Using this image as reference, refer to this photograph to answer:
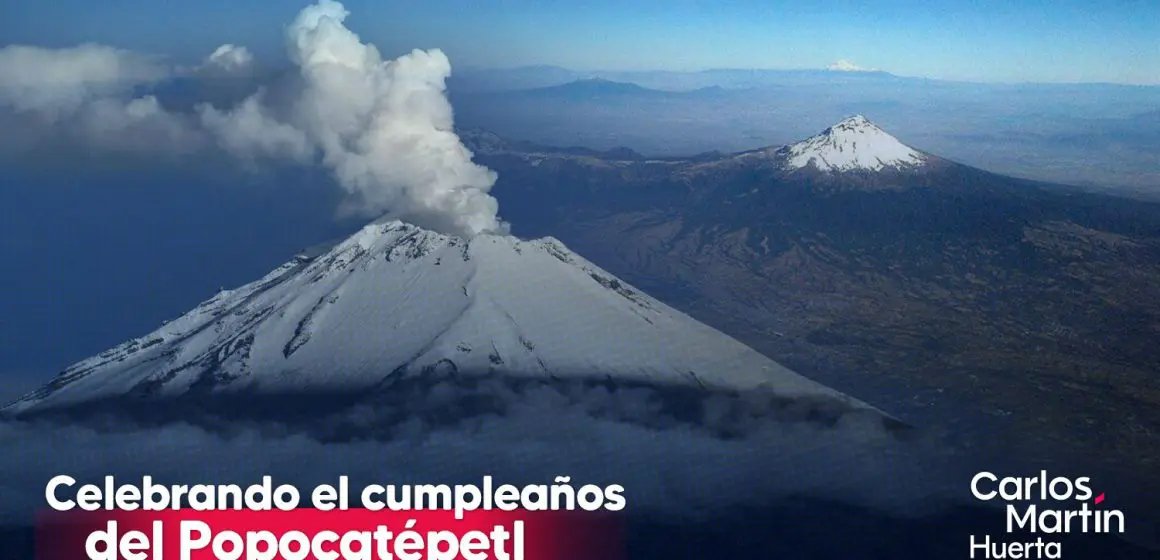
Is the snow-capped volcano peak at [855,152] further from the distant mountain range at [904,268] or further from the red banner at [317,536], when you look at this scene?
the red banner at [317,536]

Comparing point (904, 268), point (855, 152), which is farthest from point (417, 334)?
point (855, 152)

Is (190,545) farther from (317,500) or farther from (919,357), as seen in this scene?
(919,357)

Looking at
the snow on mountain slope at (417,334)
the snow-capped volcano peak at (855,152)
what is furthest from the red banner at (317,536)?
the snow-capped volcano peak at (855,152)

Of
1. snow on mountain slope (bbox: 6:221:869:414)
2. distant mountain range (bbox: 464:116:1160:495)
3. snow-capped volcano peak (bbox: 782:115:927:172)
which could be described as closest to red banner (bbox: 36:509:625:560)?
snow on mountain slope (bbox: 6:221:869:414)

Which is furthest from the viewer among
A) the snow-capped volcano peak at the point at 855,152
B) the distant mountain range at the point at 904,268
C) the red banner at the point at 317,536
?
the snow-capped volcano peak at the point at 855,152

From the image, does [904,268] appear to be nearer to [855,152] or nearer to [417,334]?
[855,152]

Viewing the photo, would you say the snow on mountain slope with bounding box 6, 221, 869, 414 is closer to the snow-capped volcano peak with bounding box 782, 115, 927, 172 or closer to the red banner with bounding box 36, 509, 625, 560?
the red banner with bounding box 36, 509, 625, 560
